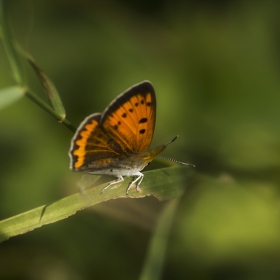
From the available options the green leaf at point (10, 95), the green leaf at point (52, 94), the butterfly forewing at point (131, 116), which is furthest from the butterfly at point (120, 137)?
the green leaf at point (10, 95)

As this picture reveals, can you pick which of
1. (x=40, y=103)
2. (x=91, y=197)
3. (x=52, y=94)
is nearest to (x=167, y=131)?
(x=91, y=197)

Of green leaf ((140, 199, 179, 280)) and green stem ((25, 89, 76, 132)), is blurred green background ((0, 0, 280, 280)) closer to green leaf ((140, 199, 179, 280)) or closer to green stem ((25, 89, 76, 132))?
green leaf ((140, 199, 179, 280))

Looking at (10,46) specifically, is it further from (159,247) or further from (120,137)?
(159,247)

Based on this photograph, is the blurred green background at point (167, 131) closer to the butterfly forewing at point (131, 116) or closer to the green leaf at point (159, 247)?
the green leaf at point (159, 247)

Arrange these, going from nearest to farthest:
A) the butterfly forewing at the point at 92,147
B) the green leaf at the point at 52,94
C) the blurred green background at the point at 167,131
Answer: the green leaf at the point at 52,94 → the butterfly forewing at the point at 92,147 → the blurred green background at the point at 167,131

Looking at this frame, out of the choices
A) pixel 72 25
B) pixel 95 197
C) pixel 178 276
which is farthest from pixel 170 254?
pixel 72 25

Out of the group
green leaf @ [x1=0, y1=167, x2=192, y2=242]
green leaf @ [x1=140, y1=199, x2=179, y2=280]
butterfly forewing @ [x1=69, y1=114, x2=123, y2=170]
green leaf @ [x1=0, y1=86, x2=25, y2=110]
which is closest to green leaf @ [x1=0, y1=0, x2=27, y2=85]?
green leaf @ [x1=0, y1=86, x2=25, y2=110]

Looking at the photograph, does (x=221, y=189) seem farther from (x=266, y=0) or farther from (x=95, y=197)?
(x=266, y=0)
